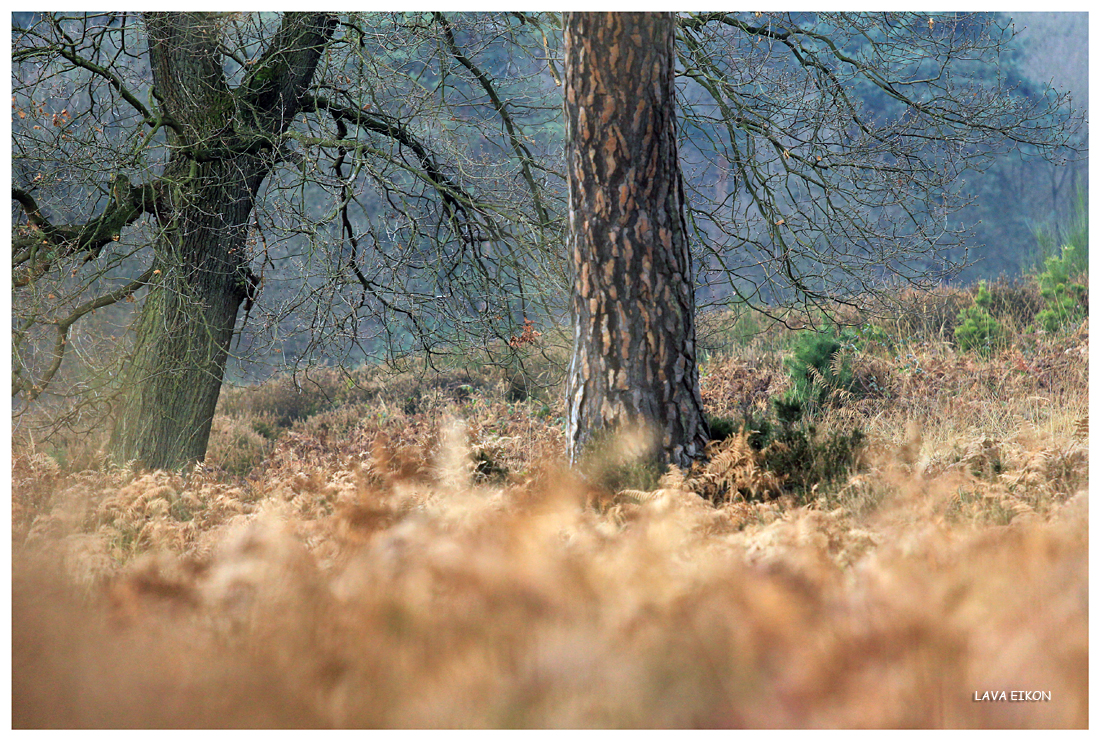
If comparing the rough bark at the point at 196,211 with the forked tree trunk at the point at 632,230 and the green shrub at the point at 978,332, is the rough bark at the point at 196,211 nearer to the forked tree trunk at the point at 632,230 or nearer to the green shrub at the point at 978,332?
the forked tree trunk at the point at 632,230

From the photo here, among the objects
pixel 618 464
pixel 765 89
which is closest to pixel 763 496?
pixel 618 464

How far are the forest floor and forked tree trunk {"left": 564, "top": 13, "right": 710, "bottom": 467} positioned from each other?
1.28 feet

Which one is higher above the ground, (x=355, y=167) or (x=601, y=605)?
(x=355, y=167)

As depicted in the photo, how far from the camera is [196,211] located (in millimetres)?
6234

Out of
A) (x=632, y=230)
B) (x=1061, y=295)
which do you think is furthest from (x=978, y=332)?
(x=632, y=230)

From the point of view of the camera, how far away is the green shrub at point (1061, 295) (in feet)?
30.1

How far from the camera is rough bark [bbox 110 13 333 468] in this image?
616 centimetres

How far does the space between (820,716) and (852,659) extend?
0.18m

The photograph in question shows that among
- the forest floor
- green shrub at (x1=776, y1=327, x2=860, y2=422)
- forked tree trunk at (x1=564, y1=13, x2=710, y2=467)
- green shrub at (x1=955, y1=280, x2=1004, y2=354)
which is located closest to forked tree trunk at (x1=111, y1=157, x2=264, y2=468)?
the forest floor

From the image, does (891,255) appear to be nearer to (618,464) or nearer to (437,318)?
(618,464)

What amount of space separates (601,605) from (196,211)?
5340mm

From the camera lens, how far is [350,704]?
227cm

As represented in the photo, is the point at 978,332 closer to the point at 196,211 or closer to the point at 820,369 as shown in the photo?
the point at 820,369

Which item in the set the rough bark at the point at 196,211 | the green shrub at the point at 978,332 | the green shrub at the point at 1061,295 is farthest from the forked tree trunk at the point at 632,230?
the green shrub at the point at 1061,295
